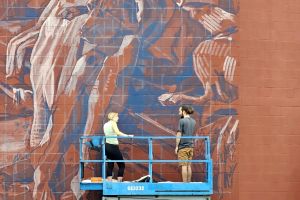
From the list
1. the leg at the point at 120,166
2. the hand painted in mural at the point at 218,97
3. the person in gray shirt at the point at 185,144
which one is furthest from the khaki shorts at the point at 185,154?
the leg at the point at 120,166

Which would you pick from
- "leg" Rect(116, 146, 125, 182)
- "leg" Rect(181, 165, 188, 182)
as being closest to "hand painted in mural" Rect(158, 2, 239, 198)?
"leg" Rect(181, 165, 188, 182)

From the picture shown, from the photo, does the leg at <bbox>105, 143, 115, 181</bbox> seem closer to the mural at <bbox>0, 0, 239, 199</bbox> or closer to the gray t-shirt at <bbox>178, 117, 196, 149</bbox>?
the mural at <bbox>0, 0, 239, 199</bbox>

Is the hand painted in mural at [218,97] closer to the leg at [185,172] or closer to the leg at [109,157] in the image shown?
the leg at [185,172]

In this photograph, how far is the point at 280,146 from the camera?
16328 mm

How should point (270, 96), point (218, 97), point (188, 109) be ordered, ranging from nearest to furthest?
point (188, 109)
point (218, 97)
point (270, 96)

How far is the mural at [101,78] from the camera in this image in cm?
1620

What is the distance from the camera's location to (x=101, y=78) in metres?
16.3

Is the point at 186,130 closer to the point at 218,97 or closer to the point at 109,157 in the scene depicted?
the point at 218,97

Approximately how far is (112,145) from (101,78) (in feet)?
5.31

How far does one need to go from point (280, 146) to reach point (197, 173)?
1901mm

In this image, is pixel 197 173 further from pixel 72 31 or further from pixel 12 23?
pixel 12 23

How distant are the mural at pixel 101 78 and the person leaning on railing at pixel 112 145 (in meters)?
0.55

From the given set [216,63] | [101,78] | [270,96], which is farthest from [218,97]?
[101,78]

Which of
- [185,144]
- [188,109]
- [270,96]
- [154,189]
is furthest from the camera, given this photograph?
[270,96]
